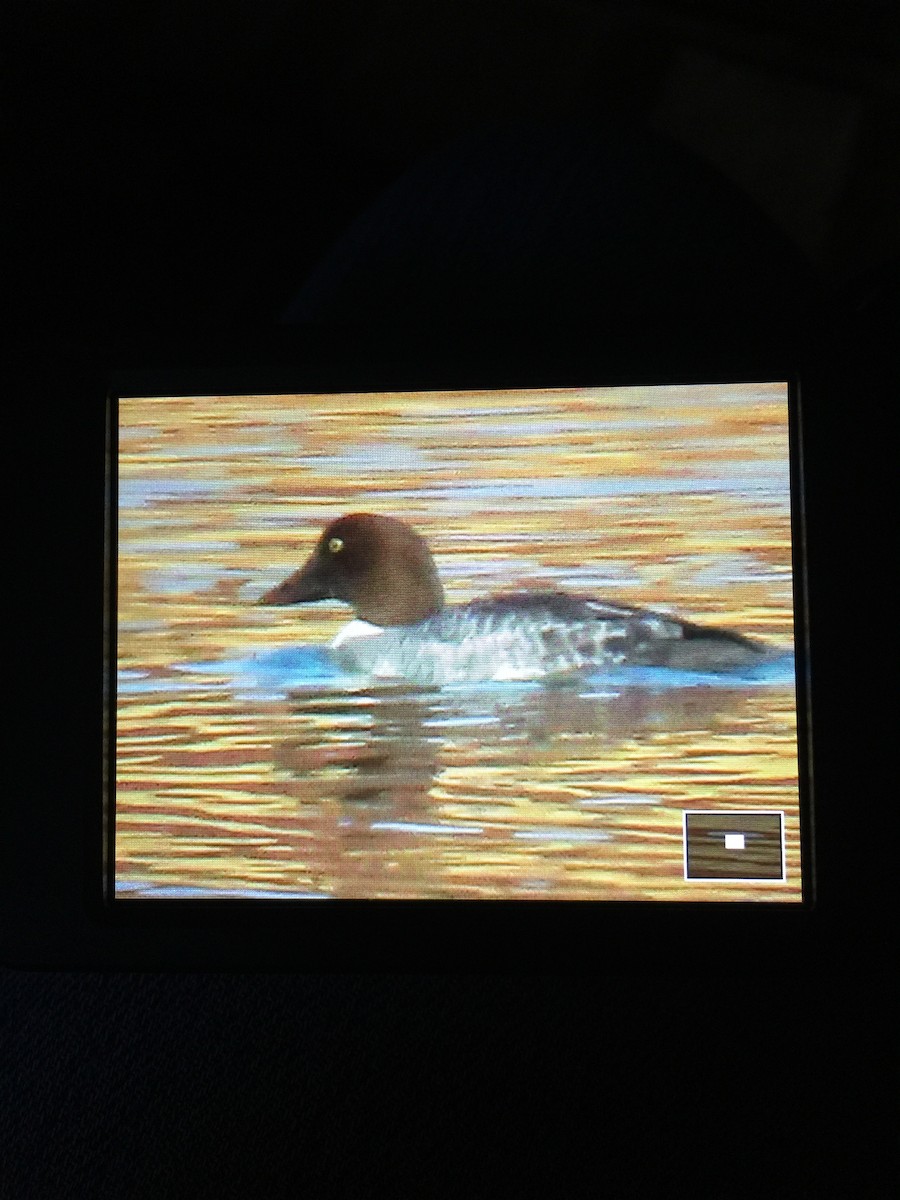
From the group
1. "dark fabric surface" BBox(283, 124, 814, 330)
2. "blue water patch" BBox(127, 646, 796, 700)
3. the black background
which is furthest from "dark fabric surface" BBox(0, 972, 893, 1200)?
"dark fabric surface" BBox(283, 124, 814, 330)

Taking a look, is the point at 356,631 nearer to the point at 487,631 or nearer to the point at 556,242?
the point at 487,631

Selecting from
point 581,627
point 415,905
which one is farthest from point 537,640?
point 415,905

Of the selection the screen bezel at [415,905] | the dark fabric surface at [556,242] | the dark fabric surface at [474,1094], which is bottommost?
the dark fabric surface at [474,1094]

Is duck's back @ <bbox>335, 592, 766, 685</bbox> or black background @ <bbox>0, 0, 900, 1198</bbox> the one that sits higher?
duck's back @ <bbox>335, 592, 766, 685</bbox>

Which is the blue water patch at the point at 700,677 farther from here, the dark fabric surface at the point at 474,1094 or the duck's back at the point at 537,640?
the dark fabric surface at the point at 474,1094

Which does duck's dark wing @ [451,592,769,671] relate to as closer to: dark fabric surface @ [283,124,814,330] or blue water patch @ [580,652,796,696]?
blue water patch @ [580,652,796,696]

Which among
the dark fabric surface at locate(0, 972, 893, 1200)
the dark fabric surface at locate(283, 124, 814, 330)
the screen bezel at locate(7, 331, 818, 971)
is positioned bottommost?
the dark fabric surface at locate(0, 972, 893, 1200)

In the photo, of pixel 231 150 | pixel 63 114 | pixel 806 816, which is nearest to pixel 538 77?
pixel 231 150

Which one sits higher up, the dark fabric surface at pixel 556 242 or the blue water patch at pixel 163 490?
the dark fabric surface at pixel 556 242

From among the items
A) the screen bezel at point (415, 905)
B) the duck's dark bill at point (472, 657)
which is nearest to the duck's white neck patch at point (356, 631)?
the duck's dark bill at point (472, 657)
